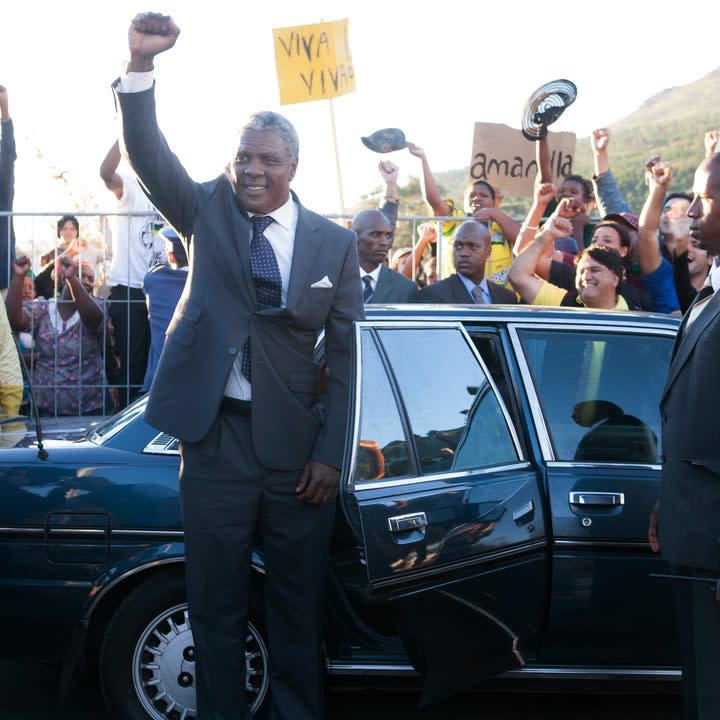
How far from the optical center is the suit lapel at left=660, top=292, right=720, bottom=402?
358cm

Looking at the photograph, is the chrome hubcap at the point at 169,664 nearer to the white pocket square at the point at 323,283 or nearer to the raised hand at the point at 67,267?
the white pocket square at the point at 323,283

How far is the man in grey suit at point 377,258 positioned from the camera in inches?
288

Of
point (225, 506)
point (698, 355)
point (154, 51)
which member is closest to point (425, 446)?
point (225, 506)

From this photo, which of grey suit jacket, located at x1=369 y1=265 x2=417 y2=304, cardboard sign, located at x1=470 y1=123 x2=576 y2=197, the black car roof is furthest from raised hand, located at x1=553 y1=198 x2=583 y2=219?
the black car roof

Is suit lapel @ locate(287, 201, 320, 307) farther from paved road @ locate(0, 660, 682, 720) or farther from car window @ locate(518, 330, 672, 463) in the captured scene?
paved road @ locate(0, 660, 682, 720)

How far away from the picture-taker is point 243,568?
167 inches

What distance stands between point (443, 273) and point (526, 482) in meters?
4.36

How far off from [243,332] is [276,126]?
2.20 feet

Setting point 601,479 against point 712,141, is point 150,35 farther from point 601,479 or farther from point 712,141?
point 712,141

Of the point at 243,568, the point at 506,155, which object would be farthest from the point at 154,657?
the point at 506,155

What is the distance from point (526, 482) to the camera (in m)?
4.59

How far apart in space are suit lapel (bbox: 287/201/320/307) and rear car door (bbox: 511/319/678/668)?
3.34 feet

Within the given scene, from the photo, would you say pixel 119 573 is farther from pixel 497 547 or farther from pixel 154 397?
pixel 497 547

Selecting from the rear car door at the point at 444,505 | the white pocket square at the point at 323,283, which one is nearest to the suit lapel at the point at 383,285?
the rear car door at the point at 444,505
